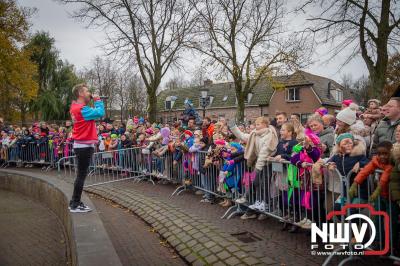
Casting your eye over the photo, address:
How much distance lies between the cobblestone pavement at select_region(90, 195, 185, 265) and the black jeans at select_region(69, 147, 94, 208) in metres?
0.76

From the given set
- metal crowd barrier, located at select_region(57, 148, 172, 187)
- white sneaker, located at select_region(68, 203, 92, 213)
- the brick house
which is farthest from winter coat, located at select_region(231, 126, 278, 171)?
the brick house

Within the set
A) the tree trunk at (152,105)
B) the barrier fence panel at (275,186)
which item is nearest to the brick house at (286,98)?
the tree trunk at (152,105)

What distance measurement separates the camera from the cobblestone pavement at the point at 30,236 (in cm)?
535

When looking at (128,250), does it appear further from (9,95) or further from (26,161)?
(9,95)

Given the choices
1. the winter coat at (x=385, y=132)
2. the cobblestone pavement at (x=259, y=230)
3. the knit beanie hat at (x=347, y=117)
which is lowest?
the cobblestone pavement at (x=259, y=230)

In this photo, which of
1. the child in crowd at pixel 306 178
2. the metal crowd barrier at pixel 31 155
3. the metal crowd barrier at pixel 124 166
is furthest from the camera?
the metal crowd barrier at pixel 31 155

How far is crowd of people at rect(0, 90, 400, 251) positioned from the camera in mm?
4145

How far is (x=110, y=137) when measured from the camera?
13.1 metres

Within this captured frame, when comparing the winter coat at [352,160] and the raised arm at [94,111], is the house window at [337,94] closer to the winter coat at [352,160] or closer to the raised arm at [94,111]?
the winter coat at [352,160]

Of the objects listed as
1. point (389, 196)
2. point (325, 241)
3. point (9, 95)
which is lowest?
point (325, 241)

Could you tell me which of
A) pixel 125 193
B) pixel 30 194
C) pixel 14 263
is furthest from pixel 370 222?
pixel 30 194

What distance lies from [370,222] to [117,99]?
55.3 meters

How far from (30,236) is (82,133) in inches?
88.5

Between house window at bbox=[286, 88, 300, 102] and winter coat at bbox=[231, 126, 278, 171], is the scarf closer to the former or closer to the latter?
winter coat at bbox=[231, 126, 278, 171]
